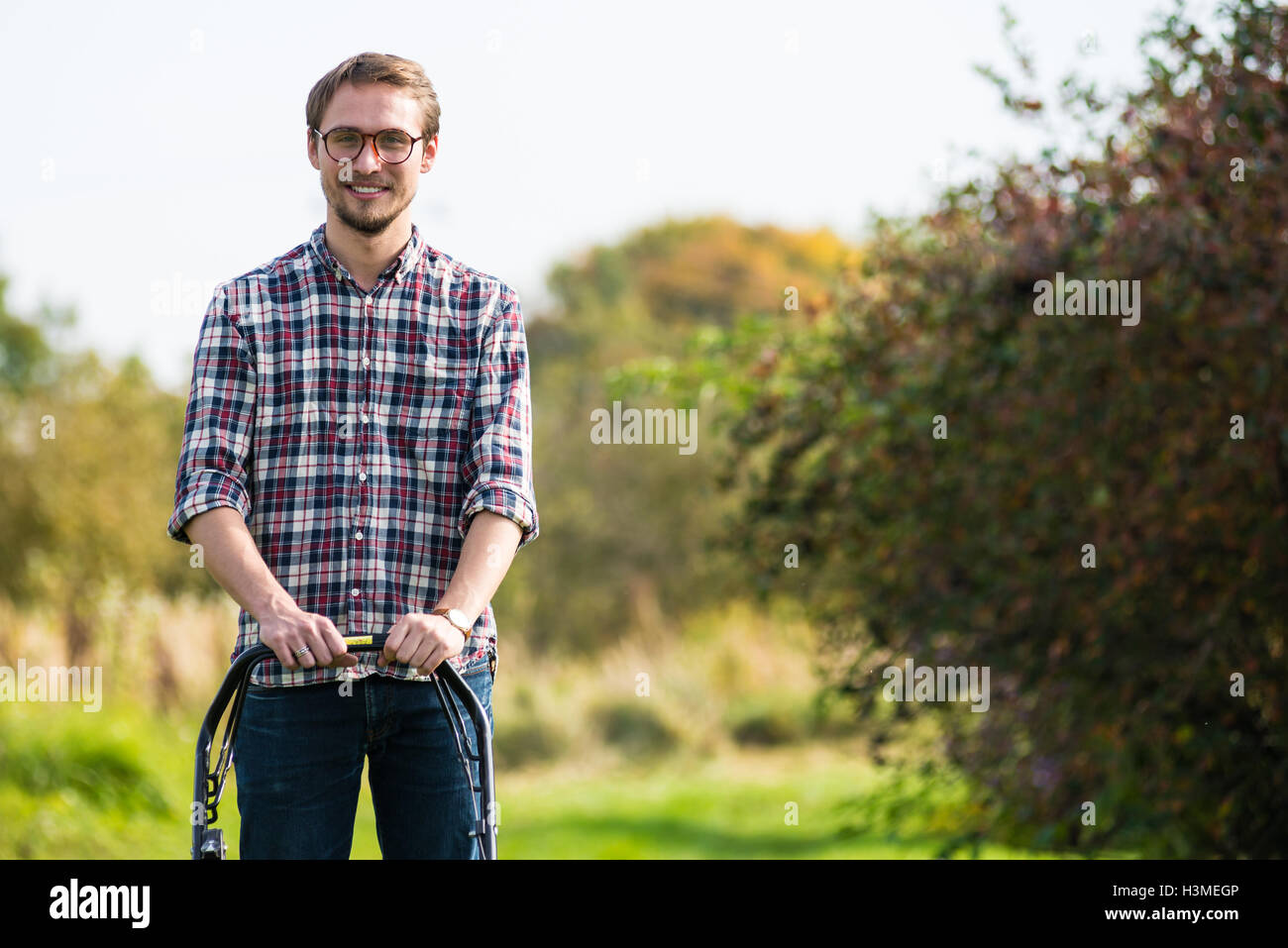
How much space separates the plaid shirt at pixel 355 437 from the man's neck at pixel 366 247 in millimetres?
28

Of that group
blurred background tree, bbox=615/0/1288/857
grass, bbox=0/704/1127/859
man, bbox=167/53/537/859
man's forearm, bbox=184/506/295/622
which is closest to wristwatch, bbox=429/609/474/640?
man, bbox=167/53/537/859

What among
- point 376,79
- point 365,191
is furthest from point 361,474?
point 376,79

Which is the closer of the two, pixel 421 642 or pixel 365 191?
pixel 421 642

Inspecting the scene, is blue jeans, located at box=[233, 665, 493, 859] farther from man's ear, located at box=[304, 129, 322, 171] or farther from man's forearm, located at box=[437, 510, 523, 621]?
man's ear, located at box=[304, 129, 322, 171]

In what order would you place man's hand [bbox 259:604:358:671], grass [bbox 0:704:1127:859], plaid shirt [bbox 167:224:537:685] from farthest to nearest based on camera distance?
grass [bbox 0:704:1127:859], plaid shirt [bbox 167:224:537:685], man's hand [bbox 259:604:358:671]

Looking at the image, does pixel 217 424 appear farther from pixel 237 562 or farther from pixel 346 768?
pixel 346 768

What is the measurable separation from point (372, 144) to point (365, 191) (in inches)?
3.4

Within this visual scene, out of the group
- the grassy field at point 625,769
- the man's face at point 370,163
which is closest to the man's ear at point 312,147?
the man's face at point 370,163

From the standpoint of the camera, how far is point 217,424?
2361 millimetres

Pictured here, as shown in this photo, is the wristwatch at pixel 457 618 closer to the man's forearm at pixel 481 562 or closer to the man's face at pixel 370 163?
the man's forearm at pixel 481 562

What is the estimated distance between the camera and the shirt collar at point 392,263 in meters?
2.51

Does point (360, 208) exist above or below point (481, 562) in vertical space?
above

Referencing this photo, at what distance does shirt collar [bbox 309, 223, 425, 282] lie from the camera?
251 centimetres
